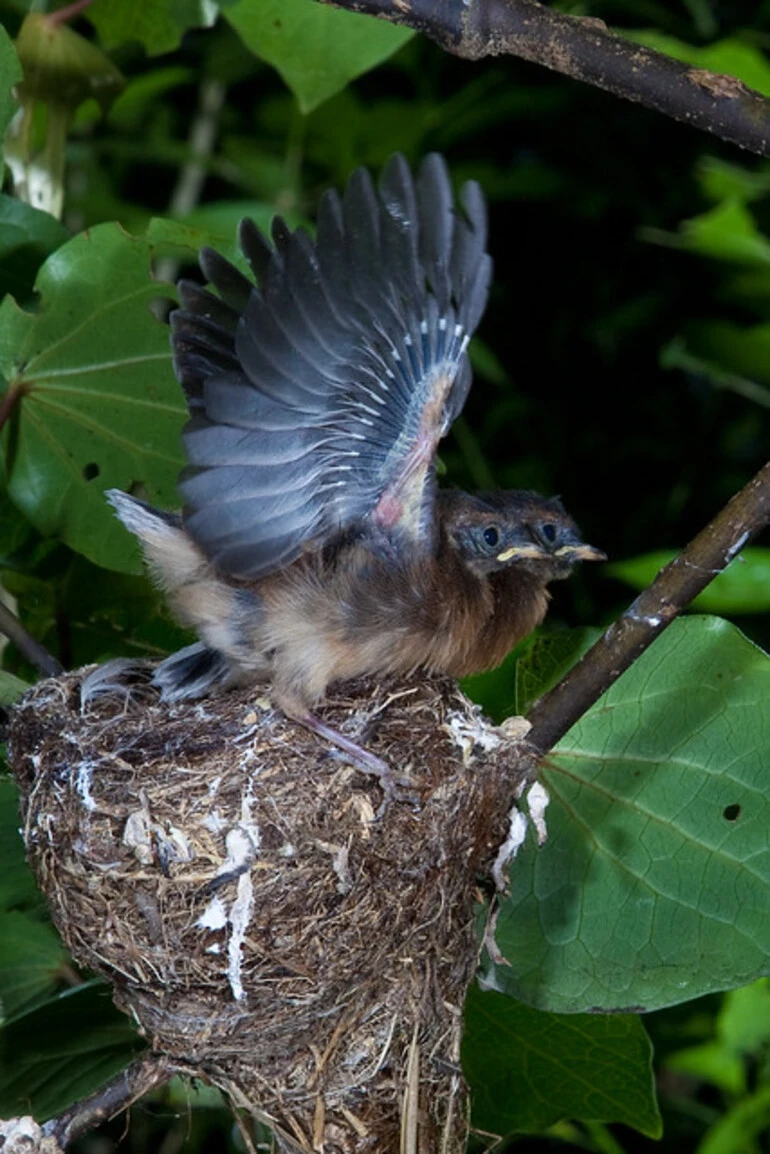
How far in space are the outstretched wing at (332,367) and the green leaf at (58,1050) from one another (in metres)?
0.65

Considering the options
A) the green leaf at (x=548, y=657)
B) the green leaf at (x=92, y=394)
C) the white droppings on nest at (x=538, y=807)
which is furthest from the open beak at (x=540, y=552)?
the green leaf at (x=92, y=394)

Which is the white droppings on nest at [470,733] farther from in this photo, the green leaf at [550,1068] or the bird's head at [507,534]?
the green leaf at [550,1068]

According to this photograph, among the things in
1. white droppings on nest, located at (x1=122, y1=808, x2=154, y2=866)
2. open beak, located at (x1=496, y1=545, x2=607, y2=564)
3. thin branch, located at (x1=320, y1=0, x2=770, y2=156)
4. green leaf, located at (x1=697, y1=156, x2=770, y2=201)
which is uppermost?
thin branch, located at (x1=320, y1=0, x2=770, y2=156)

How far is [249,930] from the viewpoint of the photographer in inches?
69.8

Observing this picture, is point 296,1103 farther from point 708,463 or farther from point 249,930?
point 708,463

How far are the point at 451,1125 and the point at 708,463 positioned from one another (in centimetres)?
253

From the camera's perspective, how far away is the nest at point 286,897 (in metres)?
1.78

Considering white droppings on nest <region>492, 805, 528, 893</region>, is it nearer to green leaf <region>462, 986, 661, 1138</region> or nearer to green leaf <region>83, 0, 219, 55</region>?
green leaf <region>462, 986, 661, 1138</region>

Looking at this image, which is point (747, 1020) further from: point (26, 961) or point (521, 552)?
point (26, 961)

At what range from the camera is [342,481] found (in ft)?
6.07

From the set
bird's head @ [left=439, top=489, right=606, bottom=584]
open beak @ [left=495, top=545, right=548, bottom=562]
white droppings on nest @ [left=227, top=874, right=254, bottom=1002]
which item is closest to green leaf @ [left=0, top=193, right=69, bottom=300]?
bird's head @ [left=439, top=489, right=606, bottom=584]

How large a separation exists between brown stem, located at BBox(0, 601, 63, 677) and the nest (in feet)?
0.28

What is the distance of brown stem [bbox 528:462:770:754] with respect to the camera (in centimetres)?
159

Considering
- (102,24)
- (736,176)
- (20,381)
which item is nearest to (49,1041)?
(20,381)
